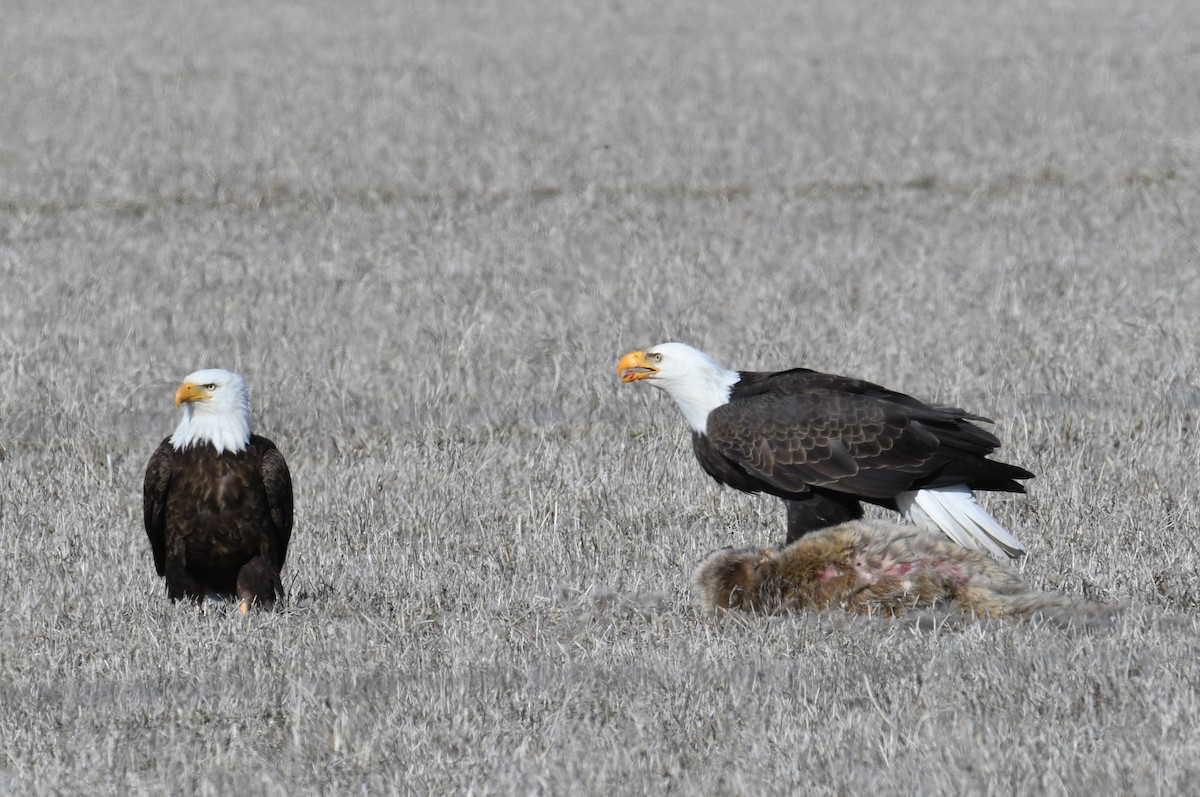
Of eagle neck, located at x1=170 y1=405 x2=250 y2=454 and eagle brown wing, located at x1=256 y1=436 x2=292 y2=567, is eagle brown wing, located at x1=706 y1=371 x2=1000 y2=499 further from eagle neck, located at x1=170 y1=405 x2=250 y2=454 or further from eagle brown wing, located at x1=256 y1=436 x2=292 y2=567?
eagle neck, located at x1=170 y1=405 x2=250 y2=454

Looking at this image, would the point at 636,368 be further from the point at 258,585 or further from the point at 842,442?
the point at 258,585

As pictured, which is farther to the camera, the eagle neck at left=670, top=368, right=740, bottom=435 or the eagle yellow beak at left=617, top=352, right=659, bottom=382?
the eagle yellow beak at left=617, top=352, right=659, bottom=382

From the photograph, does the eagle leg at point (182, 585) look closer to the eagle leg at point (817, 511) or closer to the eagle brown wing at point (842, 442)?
the eagle brown wing at point (842, 442)

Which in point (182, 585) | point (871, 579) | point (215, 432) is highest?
point (215, 432)

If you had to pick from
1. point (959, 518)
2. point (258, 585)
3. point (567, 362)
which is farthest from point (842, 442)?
point (567, 362)

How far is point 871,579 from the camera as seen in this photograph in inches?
231

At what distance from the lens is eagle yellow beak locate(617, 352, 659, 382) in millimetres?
6922

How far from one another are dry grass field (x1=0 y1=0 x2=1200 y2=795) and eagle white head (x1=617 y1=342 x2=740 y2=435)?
1.79ft

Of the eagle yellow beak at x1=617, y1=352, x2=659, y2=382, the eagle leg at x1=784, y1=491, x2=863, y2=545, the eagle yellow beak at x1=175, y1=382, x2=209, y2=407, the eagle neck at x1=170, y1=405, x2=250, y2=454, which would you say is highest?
the eagle yellow beak at x1=617, y1=352, x2=659, y2=382

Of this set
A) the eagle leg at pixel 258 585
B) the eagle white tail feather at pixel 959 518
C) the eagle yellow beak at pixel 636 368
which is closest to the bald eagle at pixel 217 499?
the eagle leg at pixel 258 585

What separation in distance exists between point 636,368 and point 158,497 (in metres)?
1.96

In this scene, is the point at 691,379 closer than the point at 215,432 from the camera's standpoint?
No

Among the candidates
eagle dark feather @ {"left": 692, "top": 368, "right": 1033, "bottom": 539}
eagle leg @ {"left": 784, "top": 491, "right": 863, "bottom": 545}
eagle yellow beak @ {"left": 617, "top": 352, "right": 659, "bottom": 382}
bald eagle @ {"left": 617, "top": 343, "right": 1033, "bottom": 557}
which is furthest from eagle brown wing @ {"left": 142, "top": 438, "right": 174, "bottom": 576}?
eagle leg @ {"left": 784, "top": 491, "right": 863, "bottom": 545}

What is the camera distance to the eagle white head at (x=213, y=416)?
20.7ft
